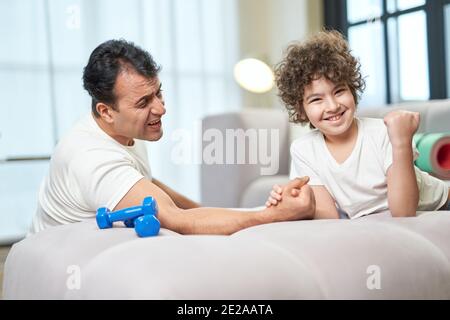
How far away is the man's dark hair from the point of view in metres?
0.98

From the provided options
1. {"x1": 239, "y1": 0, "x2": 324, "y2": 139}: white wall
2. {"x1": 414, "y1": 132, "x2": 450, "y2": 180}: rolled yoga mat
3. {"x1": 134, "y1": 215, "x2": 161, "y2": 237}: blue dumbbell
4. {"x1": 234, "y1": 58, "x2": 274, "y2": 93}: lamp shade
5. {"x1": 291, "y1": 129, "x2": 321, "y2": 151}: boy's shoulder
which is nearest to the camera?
{"x1": 134, "y1": 215, "x2": 161, "y2": 237}: blue dumbbell

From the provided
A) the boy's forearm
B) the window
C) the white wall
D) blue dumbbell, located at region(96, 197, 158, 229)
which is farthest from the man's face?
the white wall

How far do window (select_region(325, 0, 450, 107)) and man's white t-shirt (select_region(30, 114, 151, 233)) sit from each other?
1860mm

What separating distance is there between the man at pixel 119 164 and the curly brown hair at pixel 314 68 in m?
0.21

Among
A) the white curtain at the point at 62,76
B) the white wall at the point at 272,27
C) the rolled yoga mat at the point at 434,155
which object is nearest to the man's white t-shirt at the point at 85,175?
the rolled yoga mat at the point at 434,155

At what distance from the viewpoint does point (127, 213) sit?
82 centimetres

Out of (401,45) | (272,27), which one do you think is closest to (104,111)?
(401,45)

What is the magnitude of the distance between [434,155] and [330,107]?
1.78 ft

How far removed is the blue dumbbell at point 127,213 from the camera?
81 centimetres

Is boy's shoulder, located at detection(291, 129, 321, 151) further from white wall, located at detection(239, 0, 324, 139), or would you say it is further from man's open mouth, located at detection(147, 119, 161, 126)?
white wall, located at detection(239, 0, 324, 139)

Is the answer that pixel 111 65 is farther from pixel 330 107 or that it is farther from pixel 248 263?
pixel 248 263

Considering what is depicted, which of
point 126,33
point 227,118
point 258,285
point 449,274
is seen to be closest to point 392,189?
point 449,274

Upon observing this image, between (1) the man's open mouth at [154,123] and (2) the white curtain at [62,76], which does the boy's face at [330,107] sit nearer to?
(1) the man's open mouth at [154,123]

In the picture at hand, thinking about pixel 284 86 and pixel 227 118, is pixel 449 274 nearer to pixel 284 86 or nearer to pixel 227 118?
pixel 284 86
